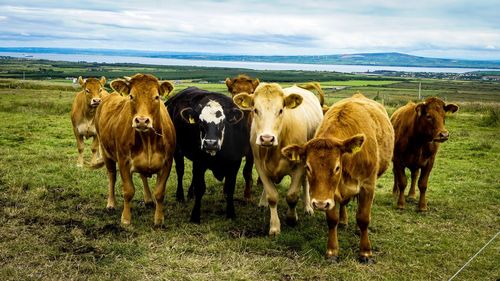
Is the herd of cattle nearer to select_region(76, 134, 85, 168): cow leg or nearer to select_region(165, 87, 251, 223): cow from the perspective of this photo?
select_region(165, 87, 251, 223): cow

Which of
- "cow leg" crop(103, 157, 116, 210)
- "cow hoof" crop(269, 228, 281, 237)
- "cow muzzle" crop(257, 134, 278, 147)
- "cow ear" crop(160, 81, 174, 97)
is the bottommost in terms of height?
"cow hoof" crop(269, 228, 281, 237)

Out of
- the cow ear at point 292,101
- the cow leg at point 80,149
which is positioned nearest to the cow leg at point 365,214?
the cow ear at point 292,101

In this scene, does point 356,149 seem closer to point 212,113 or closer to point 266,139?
point 266,139

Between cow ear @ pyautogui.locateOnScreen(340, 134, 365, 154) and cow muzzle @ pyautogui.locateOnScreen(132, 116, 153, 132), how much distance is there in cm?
279

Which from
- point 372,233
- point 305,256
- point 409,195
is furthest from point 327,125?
point 409,195

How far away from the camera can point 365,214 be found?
6414mm

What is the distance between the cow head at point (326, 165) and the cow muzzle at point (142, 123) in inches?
94.5

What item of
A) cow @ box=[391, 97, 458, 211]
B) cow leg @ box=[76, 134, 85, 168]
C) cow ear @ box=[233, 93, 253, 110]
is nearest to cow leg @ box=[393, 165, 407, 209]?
cow @ box=[391, 97, 458, 211]

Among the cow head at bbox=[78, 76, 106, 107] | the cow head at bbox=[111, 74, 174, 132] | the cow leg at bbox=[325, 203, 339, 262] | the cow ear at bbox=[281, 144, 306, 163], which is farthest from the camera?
the cow head at bbox=[78, 76, 106, 107]

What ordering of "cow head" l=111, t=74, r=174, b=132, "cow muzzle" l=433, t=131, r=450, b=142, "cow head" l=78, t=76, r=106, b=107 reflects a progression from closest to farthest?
"cow head" l=111, t=74, r=174, b=132, "cow muzzle" l=433, t=131, r=450, b=142, "cow head" l=78, t=76, r=106, b=107

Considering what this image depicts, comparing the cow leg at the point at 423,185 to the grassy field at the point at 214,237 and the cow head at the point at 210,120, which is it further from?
the cow head at the point at 210,120

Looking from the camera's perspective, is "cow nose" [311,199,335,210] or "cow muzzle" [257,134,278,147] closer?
"cow nose" [311,199,335,210]

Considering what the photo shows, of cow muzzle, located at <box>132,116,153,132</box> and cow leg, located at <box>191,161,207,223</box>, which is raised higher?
cow muzzle, located at <box>132,116,153,132</box>

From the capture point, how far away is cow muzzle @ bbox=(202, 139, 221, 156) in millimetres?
7191
